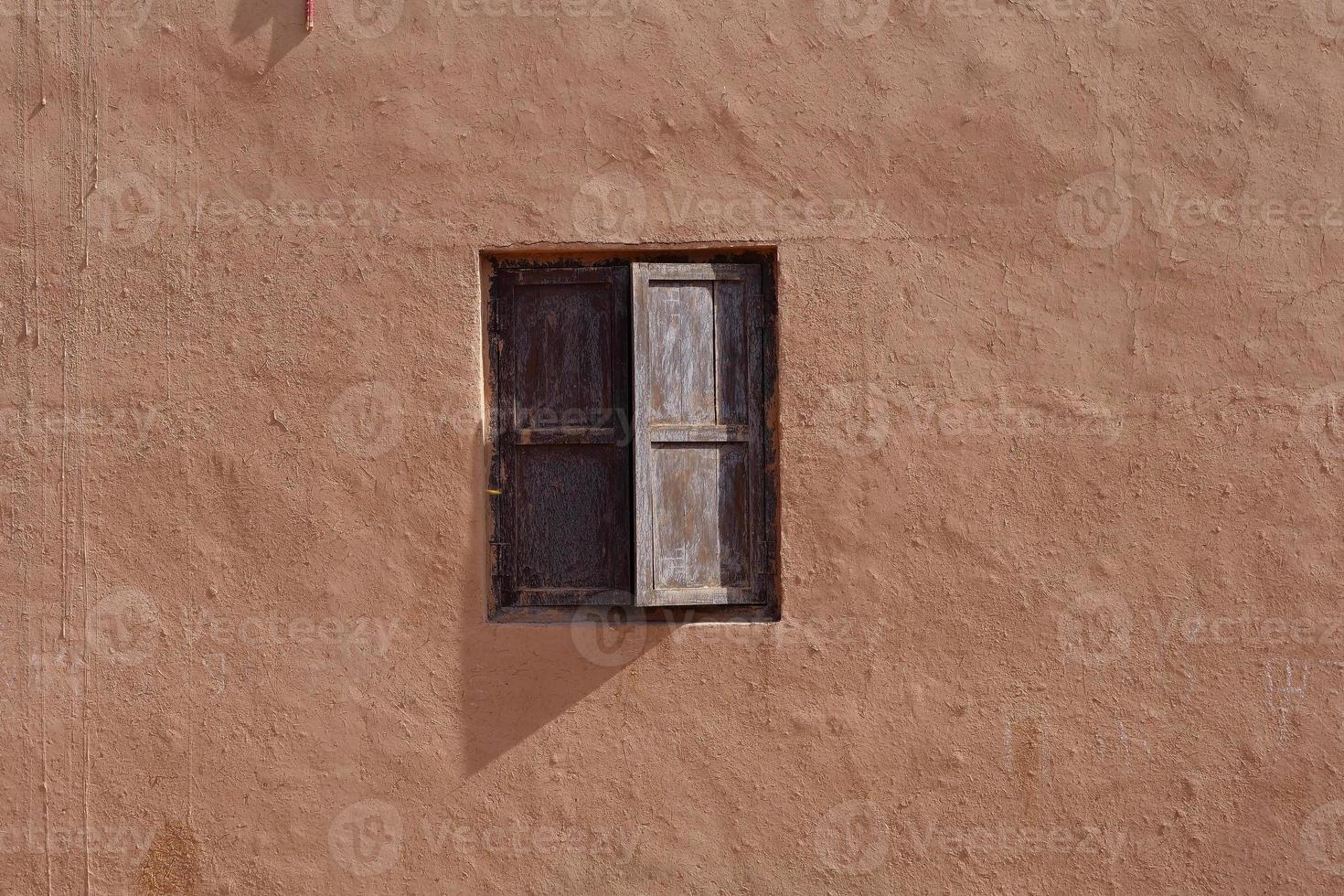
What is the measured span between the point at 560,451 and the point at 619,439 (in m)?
0.20

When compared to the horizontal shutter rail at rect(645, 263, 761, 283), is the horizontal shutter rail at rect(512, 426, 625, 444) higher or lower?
lower

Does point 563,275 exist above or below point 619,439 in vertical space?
above

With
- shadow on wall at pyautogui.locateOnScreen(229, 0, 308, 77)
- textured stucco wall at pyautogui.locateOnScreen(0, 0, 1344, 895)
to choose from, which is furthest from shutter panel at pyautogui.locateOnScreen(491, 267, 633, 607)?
shadow on wall at pyautogui.locateOnScreen(229, 0, 308, 77)

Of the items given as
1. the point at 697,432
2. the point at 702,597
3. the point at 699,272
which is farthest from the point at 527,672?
the point at 699,272

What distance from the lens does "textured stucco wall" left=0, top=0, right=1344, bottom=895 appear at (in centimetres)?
258

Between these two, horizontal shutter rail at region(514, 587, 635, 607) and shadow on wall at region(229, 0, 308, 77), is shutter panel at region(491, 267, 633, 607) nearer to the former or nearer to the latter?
horizontal shutter rail at region(514, 587, 635, 607)

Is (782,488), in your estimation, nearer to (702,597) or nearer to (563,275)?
(702,597)

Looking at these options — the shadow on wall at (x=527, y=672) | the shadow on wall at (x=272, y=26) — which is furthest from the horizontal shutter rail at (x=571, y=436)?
the shadow on wall at (x=272, y=26)

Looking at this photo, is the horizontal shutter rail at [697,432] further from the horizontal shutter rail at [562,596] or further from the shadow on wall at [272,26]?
the shadow on wall at [272,26]

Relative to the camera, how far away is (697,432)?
→ 2631 mm

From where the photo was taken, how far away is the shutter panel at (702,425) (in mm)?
2607

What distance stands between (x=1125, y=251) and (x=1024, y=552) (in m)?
0.99

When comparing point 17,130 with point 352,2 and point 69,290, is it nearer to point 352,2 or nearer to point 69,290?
point 69,290

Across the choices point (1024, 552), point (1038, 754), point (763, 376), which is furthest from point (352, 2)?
point (1038, 754)
